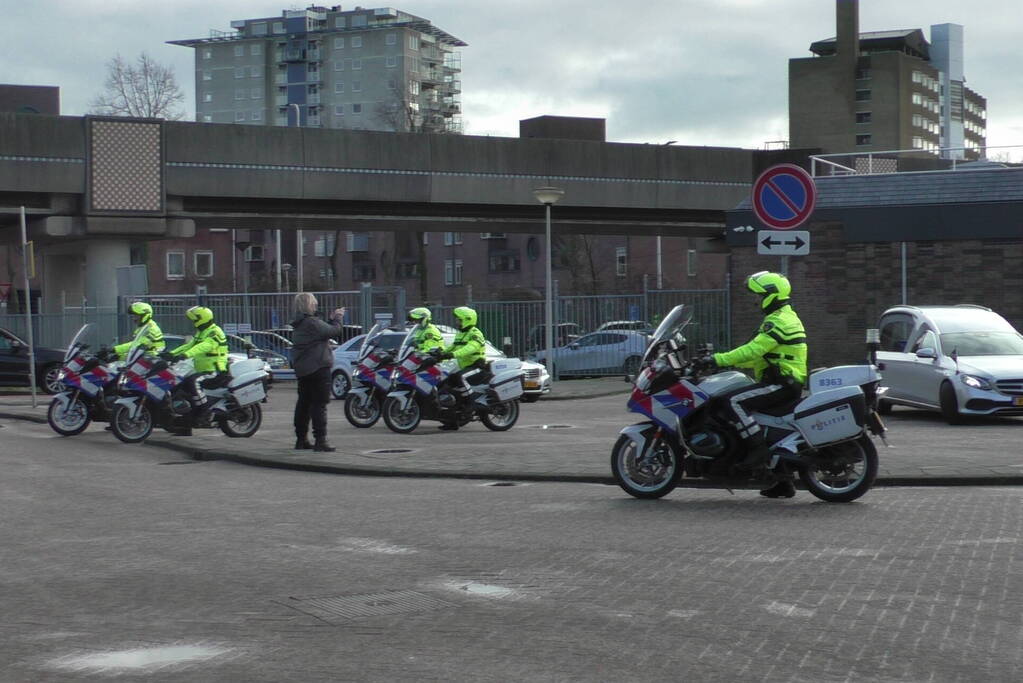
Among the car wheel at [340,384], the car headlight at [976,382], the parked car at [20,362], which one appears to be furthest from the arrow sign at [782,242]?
the parked car at [20,362]

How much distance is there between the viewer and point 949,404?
18.7 meters

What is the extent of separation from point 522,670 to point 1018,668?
1.90 m

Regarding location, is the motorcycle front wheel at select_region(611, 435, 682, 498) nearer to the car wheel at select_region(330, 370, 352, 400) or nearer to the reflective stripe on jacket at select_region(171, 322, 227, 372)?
the reflective stripe on jacket at select_region(171, 322, 227, 372)

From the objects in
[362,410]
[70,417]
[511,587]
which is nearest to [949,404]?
[362,410]

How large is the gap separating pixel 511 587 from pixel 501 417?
11656mm

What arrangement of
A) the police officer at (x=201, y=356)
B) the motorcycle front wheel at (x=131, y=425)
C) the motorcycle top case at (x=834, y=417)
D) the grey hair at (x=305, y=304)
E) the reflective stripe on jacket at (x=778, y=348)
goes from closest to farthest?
the motorcycle top case at (x=834, y=417) → the reflective stripe on jacket at (x=778, y=348) → the grey hair at (x=305, y=304) → the motorcycle front wheel at (x=131, y=425) → the police officer at (x=201, y=356)

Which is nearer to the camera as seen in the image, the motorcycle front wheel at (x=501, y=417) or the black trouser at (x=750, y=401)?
the black trouser at (x=750, y=401)

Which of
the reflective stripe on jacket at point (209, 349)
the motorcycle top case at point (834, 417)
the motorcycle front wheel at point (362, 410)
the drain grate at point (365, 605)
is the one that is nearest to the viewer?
the drain grate at point (365, 605)

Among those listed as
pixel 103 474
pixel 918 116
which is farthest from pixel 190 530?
pixel 918 116

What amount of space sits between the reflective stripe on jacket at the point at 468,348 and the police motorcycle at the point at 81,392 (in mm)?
4446

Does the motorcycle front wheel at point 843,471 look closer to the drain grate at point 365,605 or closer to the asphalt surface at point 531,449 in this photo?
the asphalt surface at point 531,449

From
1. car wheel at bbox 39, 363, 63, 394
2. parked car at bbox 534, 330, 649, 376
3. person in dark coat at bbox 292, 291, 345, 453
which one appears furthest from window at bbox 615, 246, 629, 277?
person in dark coat at bbox 292, 291, 345, 453

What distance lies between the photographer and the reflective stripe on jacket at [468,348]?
60.7ft

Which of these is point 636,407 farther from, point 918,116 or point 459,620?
point 918,116
